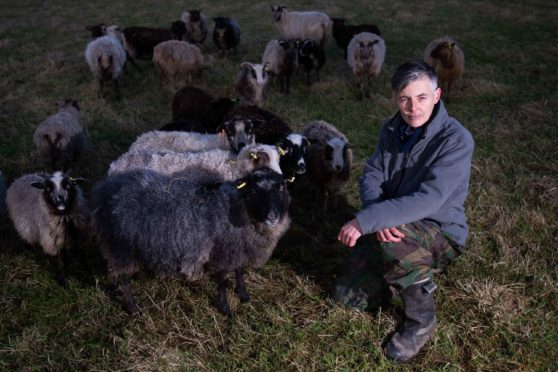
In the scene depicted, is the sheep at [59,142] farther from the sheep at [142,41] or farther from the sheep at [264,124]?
the sheep at [142,41]

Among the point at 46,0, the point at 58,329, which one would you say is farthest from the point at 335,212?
the point at 46,0

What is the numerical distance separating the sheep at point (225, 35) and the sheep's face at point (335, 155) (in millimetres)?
7965

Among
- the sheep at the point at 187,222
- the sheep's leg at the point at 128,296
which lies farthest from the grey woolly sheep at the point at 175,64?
the sheep's leg at the point at 128,296

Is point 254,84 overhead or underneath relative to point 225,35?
underneath

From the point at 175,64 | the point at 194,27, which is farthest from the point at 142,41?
the point at 175,64

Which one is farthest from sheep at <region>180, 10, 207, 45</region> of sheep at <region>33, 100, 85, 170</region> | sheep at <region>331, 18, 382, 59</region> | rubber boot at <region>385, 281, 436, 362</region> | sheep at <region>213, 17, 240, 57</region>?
rubber boot at <region>385, 281, 436, 362</region>

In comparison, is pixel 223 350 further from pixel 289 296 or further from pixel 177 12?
pixel 177 12

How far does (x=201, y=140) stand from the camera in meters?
5.11

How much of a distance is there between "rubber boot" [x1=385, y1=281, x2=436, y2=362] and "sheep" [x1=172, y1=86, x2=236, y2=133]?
4552 mm

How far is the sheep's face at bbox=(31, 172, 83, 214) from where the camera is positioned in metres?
3.90

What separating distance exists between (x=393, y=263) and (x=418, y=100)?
3.87ft

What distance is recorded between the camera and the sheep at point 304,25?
1219 cm

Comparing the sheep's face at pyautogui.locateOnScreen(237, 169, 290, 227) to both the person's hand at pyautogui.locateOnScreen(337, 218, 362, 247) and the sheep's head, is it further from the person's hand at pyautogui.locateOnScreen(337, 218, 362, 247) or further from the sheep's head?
the sheep's head

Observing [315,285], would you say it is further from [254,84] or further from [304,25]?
[304,25]
